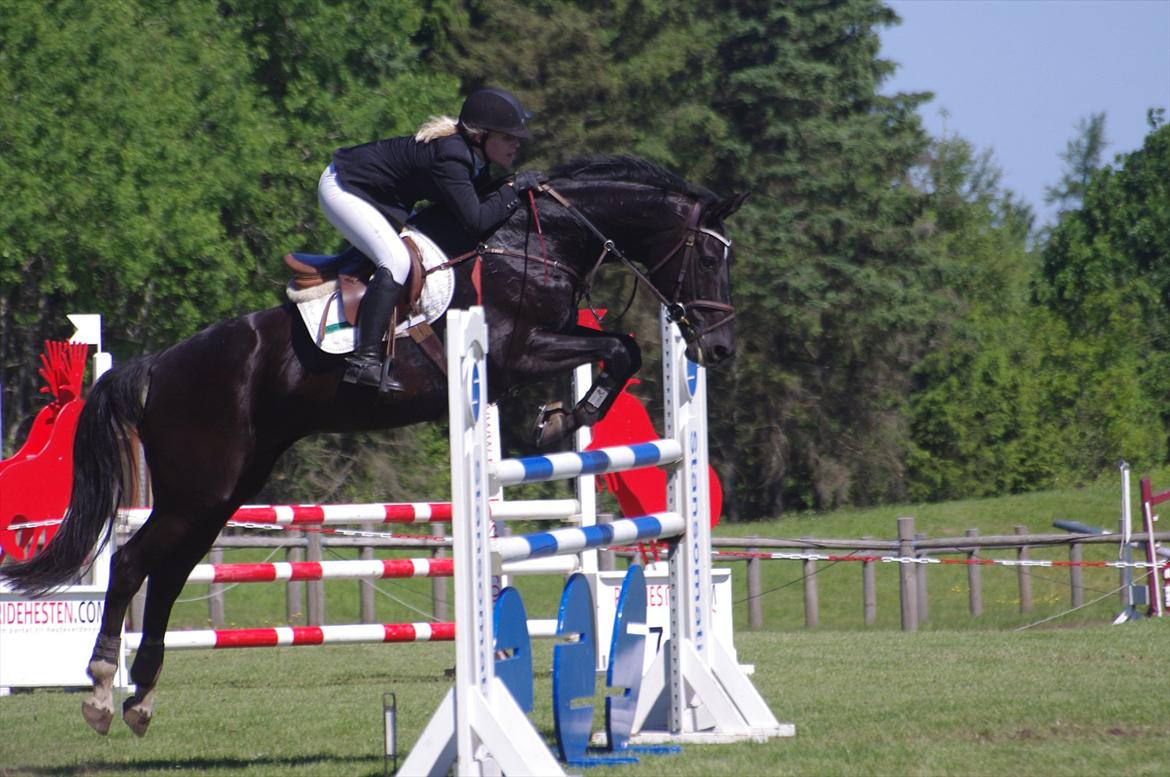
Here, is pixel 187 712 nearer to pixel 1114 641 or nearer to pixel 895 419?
pixel 1114 641

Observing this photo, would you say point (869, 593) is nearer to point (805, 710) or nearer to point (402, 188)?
point (805, 710)

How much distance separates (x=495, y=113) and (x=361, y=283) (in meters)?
0.74

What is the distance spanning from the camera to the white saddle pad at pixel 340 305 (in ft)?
17.6

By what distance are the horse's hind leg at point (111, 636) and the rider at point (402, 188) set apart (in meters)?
1.07

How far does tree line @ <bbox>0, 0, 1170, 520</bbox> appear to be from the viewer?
62.5 ft

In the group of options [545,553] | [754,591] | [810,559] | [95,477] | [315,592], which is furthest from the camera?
[754,591]

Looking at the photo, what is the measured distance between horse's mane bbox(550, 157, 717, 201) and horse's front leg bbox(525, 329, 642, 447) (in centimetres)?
62

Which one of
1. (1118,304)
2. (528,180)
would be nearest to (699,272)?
(528,180)

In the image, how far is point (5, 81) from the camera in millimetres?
18516

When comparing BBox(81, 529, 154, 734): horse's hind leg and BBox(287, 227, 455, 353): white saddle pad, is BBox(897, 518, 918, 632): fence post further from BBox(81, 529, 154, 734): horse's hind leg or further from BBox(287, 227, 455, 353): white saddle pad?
BBox(81, 529, 154, 734): horse's hind leg

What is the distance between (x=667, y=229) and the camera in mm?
5668

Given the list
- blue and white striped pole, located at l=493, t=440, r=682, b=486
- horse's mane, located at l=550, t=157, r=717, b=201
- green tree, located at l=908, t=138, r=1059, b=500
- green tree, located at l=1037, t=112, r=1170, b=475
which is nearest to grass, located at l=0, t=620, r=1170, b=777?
blue and white striped pole, located at l=493, t=440, r=682, b=486

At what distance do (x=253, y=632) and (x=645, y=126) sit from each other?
70.9 ft

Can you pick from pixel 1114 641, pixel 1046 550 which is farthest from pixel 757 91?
pixel 1114 641
